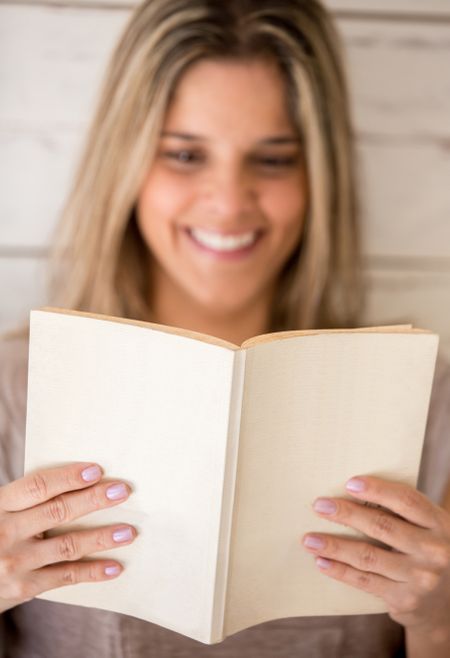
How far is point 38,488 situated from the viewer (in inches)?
30.0

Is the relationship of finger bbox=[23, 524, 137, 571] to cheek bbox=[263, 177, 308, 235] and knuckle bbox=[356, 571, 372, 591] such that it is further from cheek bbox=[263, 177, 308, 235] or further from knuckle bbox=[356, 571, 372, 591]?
cheek bbox=[263, 177, 308, 235]

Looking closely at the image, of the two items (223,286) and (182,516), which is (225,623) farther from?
(223,286)

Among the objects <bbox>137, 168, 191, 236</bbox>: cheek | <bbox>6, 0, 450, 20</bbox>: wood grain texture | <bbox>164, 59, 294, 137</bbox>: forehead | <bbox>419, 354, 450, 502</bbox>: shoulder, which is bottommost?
<bbox>419, 354, 450, 502</bbox>: shoulder

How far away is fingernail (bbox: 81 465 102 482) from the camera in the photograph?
760 millimetres

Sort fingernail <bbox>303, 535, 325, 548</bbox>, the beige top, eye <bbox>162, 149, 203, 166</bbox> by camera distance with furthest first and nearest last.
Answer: eye <bbox>162, 149, 203, 166</bbox> < the beige top < fingernail <bbox>303, 535, 325, 548</bbox>

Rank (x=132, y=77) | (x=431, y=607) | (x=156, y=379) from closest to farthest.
Result: (x=156, y=379), (x=431, y=607), (x=132, y=77)

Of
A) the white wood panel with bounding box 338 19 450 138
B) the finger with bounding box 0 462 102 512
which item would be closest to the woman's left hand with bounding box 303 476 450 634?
the finger with bounding box 0 462 102 512

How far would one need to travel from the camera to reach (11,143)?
1296mm

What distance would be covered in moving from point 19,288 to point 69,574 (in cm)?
68

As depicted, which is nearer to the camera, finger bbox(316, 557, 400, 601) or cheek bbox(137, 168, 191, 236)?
finger bbox(316, 557, 400, 601)

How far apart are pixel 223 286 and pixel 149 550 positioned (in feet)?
1.67

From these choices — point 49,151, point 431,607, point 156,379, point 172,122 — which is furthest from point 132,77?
point 431,607

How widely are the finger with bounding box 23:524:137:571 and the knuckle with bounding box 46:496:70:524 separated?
32mm

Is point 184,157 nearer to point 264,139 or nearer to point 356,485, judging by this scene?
point 264,139
